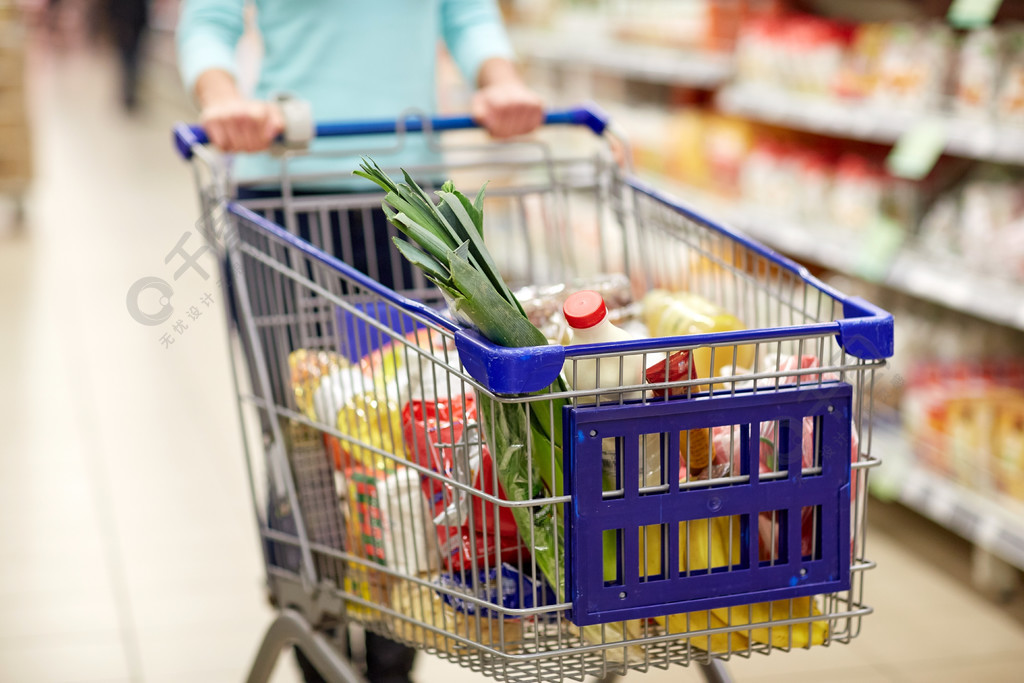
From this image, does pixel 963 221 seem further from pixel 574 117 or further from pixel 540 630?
pixel 540 630

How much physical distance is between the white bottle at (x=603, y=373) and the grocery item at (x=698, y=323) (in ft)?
0.54

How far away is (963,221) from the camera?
2688 mm

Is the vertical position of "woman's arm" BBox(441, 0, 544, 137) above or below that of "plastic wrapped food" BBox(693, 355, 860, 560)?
above

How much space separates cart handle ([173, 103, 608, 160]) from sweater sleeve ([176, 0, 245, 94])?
11 centimetres

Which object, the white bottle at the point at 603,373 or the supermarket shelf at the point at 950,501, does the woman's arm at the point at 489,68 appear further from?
the supermarket shelf at the point at 950,501

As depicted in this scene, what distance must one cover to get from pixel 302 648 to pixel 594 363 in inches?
A: 23.7

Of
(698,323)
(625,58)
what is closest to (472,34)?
(698,323)

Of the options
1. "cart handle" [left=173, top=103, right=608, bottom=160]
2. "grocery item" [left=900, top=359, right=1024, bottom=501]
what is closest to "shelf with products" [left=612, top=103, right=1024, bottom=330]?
"grocery item" [left=900, top=359, right=1024, bottom=501]

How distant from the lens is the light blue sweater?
175 cm

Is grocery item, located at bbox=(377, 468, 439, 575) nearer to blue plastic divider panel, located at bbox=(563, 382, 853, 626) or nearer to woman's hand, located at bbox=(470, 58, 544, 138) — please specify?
blue plastic divider panel, located at bbox=(563, 382, 853, 626)

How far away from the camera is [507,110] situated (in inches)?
63.4

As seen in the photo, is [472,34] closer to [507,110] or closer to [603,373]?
[507,110]

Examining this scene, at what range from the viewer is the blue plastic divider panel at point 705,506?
3.42ft

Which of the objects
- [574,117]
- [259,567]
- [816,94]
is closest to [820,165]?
[816,94]
